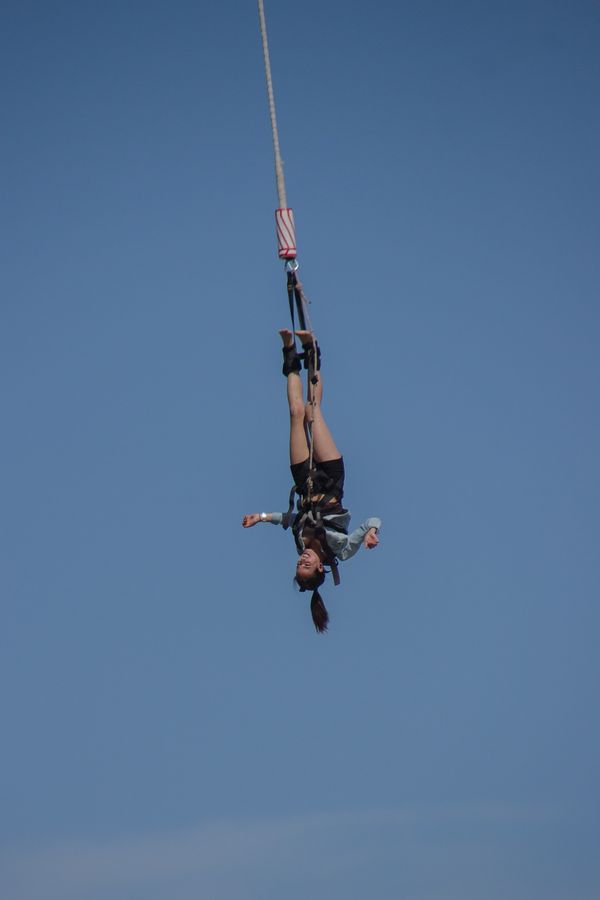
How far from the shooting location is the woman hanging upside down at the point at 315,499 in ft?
54.1

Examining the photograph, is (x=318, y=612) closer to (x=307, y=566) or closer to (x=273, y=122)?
(x=307, y=566)

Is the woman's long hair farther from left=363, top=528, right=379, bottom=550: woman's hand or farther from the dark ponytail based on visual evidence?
left=363, top=528, right=379, bottom=550: woman's hand

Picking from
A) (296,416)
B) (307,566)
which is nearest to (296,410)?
(296,416)

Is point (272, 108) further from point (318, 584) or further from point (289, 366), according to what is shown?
point (318, 584)

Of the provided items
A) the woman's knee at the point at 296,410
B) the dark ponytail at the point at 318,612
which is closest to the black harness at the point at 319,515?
the dark ponytail at the point at 318,612

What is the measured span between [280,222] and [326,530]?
151 inches

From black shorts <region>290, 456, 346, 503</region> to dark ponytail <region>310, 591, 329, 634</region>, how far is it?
4.10ft

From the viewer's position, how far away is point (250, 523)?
17.1 metres

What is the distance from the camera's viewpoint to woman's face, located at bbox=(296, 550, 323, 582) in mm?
16406

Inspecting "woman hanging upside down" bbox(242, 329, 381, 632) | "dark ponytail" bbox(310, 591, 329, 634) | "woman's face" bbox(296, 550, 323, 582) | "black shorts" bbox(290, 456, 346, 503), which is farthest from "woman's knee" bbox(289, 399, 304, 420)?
"dark ponytail" bbox(310, 591, 329, 634)

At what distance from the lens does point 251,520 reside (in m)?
17.2

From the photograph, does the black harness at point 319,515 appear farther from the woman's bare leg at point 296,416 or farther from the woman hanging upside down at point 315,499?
the woman's bare leg at point 296,416

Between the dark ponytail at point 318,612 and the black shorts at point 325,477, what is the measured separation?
1250 millimetres

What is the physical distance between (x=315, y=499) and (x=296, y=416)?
1.12 metres
